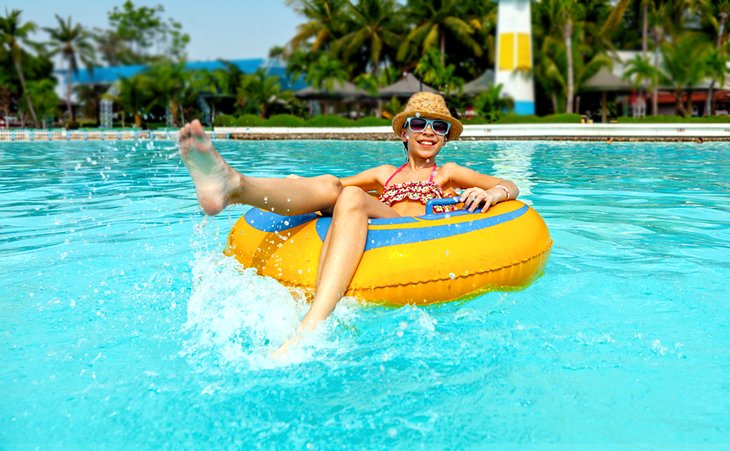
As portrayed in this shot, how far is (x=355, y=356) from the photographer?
9.37ft

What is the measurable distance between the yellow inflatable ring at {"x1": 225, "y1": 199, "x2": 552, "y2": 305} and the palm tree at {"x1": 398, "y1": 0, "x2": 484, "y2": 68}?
2908cm

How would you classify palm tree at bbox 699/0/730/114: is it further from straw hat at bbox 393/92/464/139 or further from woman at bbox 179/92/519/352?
straw hat at bbox 393/92/464/139

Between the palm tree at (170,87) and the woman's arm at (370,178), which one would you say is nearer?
the woman's arm at (370,178)

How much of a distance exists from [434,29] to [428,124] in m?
29.7

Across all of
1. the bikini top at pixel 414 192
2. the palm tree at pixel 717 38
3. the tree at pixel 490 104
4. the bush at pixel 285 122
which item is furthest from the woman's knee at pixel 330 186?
the palm tree at pixel 717 38

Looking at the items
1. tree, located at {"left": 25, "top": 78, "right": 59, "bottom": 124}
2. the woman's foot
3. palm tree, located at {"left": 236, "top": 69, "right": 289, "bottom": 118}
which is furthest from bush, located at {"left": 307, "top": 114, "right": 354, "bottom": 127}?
the woman's foot

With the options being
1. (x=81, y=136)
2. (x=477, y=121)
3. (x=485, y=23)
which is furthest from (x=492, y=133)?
(x=81, y=136)

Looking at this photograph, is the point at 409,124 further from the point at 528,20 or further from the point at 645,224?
the point at 528,20

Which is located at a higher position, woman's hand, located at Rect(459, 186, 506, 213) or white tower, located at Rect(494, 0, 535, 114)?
white tower, located at Rect(494, 0, 535, 114)

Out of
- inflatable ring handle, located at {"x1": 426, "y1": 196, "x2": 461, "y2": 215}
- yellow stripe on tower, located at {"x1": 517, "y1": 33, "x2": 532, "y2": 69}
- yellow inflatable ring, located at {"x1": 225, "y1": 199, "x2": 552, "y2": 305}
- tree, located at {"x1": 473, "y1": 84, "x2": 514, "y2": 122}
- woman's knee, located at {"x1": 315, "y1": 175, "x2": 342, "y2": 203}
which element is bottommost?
yellow inflatable ring, located at {"x1": 225, "y1": 199, "x2": 552, "y2": 305}

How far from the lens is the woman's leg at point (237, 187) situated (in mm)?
2516

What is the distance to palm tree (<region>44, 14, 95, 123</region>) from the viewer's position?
4016cm

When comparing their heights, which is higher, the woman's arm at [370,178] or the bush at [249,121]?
the bush at [249,121]

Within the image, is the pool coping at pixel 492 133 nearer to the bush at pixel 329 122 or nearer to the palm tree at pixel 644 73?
the bush at pixel 329 122
